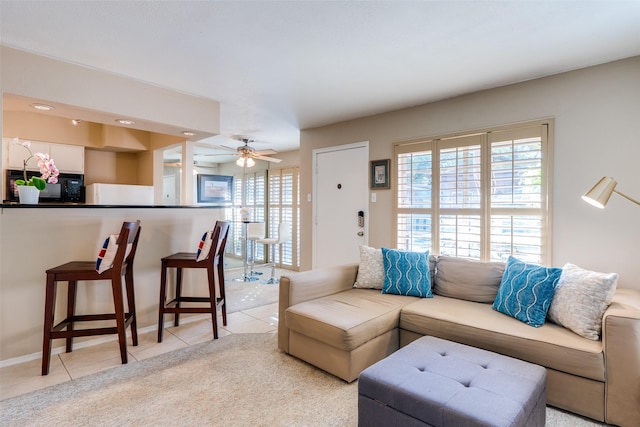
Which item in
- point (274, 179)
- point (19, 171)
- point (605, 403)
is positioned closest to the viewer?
point (605, 403)

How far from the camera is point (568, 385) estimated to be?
183 centimetres

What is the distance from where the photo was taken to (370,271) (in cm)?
304

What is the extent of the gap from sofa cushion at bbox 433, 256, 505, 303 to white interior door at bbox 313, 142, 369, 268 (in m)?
1.33

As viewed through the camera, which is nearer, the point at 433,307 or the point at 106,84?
the point at 433,307

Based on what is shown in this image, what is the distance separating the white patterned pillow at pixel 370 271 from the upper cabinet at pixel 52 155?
161 inches

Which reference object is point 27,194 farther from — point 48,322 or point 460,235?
point 460,235

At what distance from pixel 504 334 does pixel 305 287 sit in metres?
1.42

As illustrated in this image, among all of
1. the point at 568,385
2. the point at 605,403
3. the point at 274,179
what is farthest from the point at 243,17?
the point at 274,179

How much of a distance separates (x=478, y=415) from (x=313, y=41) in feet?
7.64

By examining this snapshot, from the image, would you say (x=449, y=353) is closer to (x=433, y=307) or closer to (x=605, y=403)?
(x=433, y=307)

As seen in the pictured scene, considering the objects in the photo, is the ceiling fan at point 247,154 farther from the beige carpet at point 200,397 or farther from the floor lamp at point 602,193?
the floor lamp at point 602,193

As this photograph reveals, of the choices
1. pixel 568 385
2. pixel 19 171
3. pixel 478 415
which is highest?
pixel 19 171

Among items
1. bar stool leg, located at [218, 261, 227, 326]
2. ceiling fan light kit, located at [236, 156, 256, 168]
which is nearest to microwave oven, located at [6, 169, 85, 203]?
ceiling fan light kit, located at [236, 156, 256, 168]

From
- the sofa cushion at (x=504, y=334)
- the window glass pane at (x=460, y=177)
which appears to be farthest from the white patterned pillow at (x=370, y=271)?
the window glass pane at (x=460, y=177)
